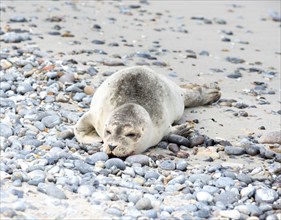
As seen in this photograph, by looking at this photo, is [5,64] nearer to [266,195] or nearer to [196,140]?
[196,140]

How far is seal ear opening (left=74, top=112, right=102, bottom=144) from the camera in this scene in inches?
229

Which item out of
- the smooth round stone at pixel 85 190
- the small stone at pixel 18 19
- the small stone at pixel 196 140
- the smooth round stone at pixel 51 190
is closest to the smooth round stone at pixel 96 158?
the smooth round stone at pixel 85 190

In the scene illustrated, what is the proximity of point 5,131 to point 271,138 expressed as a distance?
2267 millimetres

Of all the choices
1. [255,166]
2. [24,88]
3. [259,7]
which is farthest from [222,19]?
[255,166]

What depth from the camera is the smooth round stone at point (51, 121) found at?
6161 mm

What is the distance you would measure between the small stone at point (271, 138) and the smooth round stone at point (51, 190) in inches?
91.6

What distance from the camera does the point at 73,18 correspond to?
11703mm

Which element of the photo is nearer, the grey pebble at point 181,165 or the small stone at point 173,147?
the grey pebble at point 181,165

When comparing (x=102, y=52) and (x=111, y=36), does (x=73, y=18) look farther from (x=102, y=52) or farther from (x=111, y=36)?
(x=102, y=52)

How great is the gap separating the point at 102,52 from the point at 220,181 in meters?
4.67

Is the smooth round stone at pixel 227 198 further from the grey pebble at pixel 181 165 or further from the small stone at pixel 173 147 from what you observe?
the small stone at pixel 173 147

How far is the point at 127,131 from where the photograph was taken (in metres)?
5.47

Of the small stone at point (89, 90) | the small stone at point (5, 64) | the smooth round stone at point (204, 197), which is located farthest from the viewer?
the small stone at point (5, 64)

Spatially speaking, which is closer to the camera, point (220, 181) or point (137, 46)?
point (220, 181)
